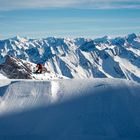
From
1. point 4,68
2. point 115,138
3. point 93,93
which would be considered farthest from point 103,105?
point 4,68

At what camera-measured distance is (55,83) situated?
37.7 meters

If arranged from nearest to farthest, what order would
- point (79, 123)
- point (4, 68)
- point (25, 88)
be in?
point (79, 123) < point (25, 88) < point (4, 68)

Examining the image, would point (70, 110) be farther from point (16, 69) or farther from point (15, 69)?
point (15, 69)

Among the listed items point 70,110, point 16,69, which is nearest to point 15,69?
point 16,69

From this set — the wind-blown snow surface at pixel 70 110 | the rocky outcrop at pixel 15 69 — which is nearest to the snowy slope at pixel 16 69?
the rocky outcrop at pixel 15 69

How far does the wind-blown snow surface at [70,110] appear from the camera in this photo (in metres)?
30.8

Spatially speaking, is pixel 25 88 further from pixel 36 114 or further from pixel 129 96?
pixel 129 96

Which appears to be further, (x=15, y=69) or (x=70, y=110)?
(x=15, y=69)

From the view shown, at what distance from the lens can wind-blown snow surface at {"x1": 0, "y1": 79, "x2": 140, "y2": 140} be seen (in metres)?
30.8

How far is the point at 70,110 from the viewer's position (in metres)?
33.6

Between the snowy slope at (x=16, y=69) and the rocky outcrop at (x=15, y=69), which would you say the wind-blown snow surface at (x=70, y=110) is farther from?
the rocky outcrop at (x=15, y=69)

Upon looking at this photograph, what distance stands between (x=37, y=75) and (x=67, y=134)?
118ft

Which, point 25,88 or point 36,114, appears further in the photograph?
point 25,88

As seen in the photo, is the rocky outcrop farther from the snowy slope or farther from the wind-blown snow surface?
the wind-blown snow surface
